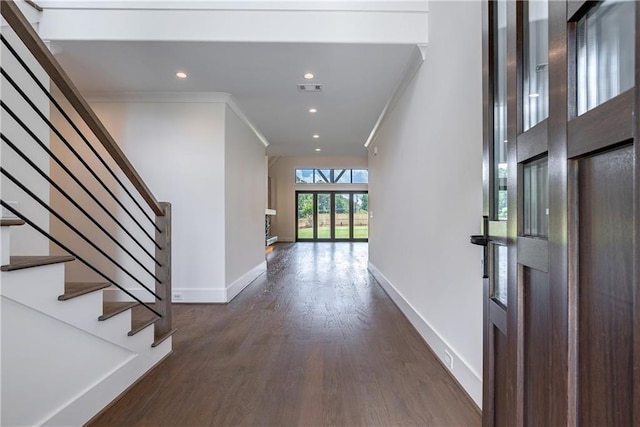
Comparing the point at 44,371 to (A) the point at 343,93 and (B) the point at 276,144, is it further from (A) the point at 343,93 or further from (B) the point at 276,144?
(B) the point at 276,144

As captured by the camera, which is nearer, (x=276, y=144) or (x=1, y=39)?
(x=1, y=39)

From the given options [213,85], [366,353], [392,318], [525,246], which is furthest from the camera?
[213,85]

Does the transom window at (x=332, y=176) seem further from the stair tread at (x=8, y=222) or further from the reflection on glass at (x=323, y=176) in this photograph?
the stair tread at (x=8, y=222)

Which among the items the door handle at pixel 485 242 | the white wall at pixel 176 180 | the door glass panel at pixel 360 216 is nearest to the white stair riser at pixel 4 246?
the door handle at pixel 485 242

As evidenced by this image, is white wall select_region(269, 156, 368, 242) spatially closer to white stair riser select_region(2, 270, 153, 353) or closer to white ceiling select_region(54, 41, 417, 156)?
white ceiling select_region(54, 41, 417, 156)

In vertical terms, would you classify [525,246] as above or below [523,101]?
below

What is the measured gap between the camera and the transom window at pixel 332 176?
12.2 m

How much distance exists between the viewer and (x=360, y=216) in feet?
40.4

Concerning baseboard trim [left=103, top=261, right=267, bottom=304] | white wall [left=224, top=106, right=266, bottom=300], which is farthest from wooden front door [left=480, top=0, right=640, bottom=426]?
white wall [left=224, top=106, right=266, bottom=300]

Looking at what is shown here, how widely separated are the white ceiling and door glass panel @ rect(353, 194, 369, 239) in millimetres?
7781

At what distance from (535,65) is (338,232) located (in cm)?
1148

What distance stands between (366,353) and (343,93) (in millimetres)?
2750

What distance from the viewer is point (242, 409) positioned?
1.77m

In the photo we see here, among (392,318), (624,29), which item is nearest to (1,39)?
(624,29)
